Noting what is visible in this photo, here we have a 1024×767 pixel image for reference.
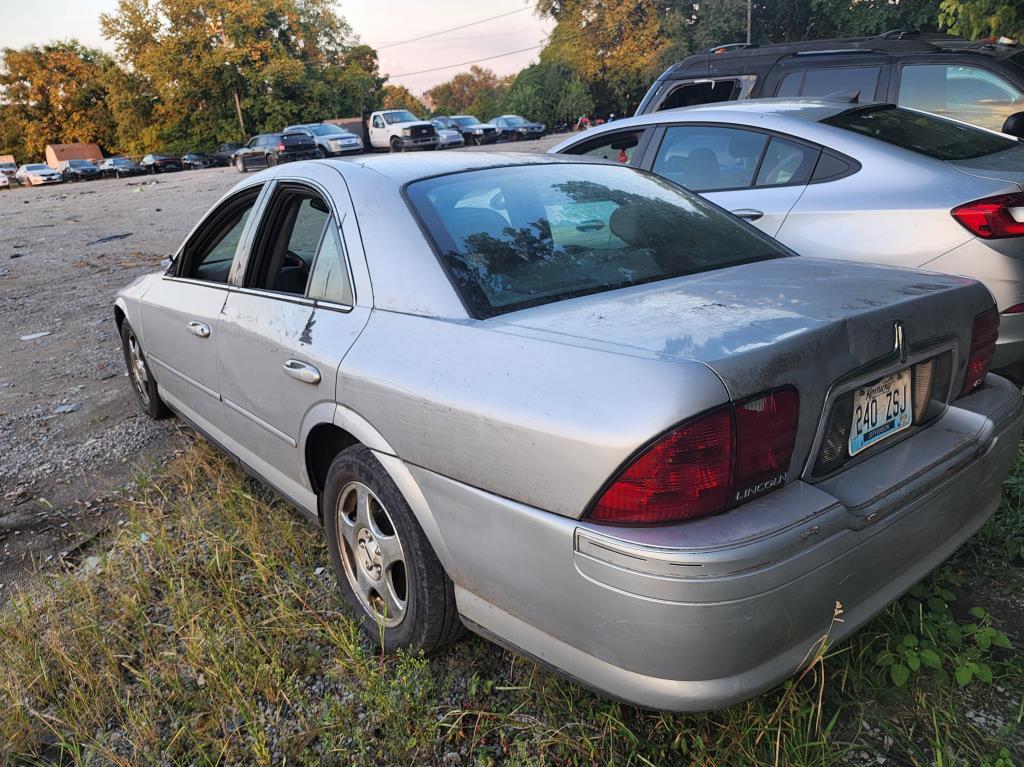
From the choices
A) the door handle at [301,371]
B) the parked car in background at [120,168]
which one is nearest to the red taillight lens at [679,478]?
the door handle at [301,371]

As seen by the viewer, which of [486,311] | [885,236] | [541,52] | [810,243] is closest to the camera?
[486,311]

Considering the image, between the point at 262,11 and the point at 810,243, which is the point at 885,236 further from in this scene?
the point at 262,11

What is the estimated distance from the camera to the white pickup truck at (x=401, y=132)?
110 ft

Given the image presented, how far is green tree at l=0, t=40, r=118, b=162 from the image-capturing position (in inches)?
2405

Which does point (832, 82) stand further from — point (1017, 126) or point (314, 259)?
point (314, 259)

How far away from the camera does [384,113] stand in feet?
115

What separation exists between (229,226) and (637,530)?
9.81 ft

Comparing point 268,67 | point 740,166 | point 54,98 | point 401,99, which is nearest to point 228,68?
point 268,67

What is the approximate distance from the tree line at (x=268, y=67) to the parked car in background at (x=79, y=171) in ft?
28.4

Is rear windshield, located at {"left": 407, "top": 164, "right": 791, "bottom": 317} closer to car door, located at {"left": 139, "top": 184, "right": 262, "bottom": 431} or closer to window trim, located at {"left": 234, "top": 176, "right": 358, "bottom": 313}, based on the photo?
window trim, located at {"left": 234, "top": 176, "right": 358, "bottom": 313}

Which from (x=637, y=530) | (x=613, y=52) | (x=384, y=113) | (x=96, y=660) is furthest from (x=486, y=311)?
(x=613, y=52)

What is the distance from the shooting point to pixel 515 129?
3997 cm

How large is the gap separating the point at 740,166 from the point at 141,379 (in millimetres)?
3794

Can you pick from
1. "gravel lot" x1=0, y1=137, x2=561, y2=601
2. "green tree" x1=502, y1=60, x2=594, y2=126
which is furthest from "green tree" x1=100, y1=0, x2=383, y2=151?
"gravel lot" x1=0, y1=137, x2=561, y2=601
